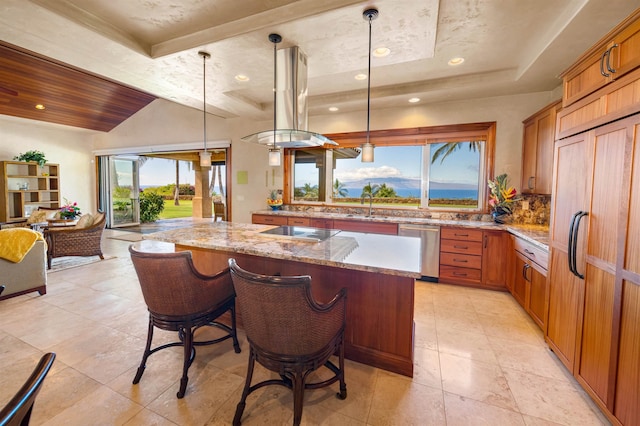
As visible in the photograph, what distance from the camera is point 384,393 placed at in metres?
1.76

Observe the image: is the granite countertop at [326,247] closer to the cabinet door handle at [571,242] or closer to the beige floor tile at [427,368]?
the beige floor tile at [427,368]

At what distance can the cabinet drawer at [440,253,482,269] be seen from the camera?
11.7ft

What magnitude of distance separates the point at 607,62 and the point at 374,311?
2.12 meters

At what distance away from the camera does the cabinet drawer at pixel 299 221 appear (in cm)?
450

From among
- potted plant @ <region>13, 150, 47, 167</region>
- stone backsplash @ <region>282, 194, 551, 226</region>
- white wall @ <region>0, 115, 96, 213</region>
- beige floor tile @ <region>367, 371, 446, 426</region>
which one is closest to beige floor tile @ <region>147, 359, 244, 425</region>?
beige floor tile @ <region>367, 371, 446, 426</region>

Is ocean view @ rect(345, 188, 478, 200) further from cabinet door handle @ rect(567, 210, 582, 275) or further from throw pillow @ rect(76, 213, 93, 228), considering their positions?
throw pillow @ rect(76, 213, 93, 228)

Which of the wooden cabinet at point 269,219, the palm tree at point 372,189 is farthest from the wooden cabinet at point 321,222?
the palm tree at point 372,189

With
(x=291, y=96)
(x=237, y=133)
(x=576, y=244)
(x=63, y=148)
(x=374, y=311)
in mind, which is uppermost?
(x=237, y=133)

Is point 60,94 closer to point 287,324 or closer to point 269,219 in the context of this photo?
point 269,219

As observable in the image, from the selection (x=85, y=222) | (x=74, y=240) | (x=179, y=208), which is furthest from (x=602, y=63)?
(x=179, y=208)

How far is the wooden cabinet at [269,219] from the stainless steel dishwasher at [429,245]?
Answer: 2.11 meters

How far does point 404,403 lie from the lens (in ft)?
5.51

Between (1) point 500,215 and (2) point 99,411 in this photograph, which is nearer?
(2) point 99,411

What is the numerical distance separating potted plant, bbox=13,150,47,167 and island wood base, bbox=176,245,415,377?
7.82 meters
